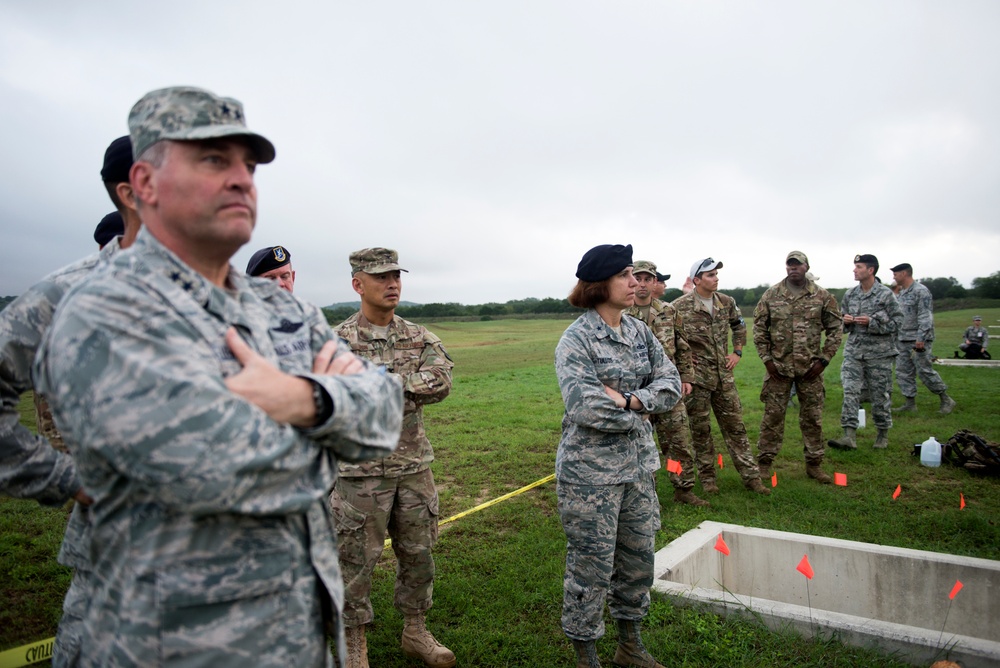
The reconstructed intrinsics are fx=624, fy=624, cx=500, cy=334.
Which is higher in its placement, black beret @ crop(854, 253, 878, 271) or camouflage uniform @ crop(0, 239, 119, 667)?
black beret @ crop(854, 253, 878, 271)

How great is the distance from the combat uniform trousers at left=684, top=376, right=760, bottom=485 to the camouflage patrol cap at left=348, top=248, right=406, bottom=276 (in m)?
4.19

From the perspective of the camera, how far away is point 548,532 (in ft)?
18.7

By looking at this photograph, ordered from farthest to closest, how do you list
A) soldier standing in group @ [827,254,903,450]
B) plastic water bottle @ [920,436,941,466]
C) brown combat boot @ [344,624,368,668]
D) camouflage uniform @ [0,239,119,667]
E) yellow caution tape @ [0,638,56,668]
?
soldier standing in group @ [827,254,903,450], plastic water bottle @ [920,436,941,466], brown combat boot @ [344,624,368,668], yellow caution tape @ [0,638,56,668], camouflage uniform @ [0,239,119,667]

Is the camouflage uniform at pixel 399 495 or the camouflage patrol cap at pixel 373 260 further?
the camouflage patrol cap at pixel 373 260

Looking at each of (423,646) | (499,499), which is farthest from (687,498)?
(423,646)

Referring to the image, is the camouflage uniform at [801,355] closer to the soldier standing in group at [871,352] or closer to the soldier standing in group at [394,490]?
the soldier standing in group at [871,352]

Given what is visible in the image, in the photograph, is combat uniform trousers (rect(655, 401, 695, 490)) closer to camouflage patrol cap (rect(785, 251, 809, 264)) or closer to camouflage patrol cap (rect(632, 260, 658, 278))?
camouflage patrol cap (rect(632, 260, 658, 278))

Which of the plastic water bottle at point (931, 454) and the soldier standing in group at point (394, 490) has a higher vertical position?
the soldier standing in group at point (394, 490)

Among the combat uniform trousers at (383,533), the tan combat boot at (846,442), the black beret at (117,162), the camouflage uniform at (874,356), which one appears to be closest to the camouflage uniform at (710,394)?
the tan combat boot at (846,442)

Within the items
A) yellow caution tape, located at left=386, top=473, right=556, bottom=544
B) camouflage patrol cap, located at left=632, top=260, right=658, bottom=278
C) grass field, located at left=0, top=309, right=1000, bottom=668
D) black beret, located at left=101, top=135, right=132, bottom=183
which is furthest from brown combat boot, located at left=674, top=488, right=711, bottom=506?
black beret, located at left=101, top=135, right=132, bottom=183

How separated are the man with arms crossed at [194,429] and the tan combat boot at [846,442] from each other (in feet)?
27.7

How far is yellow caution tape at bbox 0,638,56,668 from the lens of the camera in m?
3.39

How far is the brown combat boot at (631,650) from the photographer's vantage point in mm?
3592

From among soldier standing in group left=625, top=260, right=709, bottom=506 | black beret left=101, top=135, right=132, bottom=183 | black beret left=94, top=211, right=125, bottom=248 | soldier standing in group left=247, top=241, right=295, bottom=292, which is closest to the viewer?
black beret left=101, top=135, right=132, bottom=183
